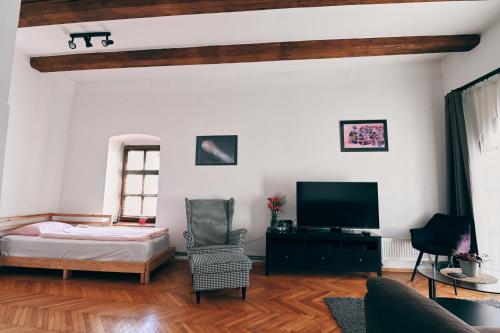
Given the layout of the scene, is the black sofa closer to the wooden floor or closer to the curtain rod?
the wooden floor

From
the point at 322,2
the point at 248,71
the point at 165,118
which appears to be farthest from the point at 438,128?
the point at 165,118

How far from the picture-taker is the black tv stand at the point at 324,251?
10.7 feet

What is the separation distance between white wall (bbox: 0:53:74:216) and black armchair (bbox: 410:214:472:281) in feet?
17.8

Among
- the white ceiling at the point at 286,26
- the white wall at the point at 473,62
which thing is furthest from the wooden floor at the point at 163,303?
the white ceiling at the point at 286,26

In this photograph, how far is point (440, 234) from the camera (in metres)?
3.28

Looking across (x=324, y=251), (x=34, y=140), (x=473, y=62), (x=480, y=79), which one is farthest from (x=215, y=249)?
(x=473, y=62)

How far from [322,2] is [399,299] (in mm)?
2617

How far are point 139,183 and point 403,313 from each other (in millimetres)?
4519

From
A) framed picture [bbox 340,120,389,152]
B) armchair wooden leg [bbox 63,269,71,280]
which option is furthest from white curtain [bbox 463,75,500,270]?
armchair wooden leg [bbox 63,269,71,280]

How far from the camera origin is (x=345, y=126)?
12.8 feet

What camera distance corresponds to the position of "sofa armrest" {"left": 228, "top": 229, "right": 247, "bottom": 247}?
325 centimetres

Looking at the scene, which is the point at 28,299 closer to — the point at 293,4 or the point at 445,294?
the point at 293,4

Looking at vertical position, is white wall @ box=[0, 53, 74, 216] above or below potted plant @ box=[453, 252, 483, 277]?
above

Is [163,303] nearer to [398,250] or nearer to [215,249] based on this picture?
[215,249]
